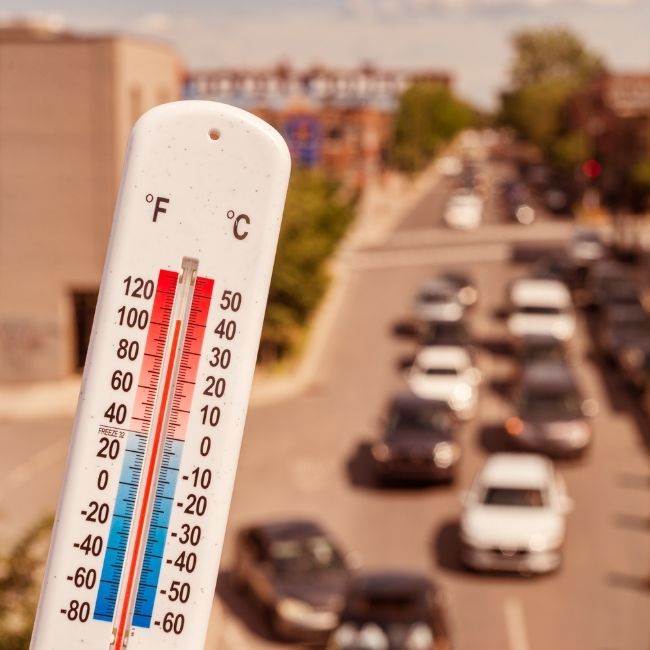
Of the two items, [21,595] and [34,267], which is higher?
[34,267]

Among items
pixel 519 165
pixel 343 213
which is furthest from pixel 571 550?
pixel 519 165

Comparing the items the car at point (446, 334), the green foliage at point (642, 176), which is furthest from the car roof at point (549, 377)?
the green foliage at point (642, 176)

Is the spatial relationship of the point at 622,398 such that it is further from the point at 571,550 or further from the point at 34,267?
the point at 34,267

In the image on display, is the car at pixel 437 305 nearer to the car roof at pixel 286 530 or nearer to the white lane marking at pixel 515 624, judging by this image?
the car roof at pixel 286 530

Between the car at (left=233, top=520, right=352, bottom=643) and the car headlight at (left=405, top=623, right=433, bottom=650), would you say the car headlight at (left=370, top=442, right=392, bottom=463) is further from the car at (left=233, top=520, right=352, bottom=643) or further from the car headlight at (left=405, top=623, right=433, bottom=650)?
the car headlight at (left=405, top=623, right=433, bottom=650)

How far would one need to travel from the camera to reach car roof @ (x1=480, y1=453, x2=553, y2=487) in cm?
1725

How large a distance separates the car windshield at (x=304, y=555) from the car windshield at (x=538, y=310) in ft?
53.0

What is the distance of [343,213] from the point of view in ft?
127

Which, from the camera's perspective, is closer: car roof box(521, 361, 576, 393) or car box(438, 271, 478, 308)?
car roof box(521, 361, 576, 393)

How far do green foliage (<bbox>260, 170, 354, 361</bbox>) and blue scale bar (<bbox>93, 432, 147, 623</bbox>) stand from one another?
23279 millimetres

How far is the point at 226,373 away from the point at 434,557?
14.1 m

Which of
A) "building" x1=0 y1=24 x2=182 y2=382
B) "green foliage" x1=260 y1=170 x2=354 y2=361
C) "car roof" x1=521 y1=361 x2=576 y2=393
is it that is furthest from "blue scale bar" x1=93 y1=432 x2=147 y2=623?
"green foliage" x1=260 y1=170 x2=354 y2=361

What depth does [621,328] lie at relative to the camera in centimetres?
2942

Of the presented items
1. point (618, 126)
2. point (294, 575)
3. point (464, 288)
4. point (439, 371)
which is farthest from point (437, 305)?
point (618, 126)
